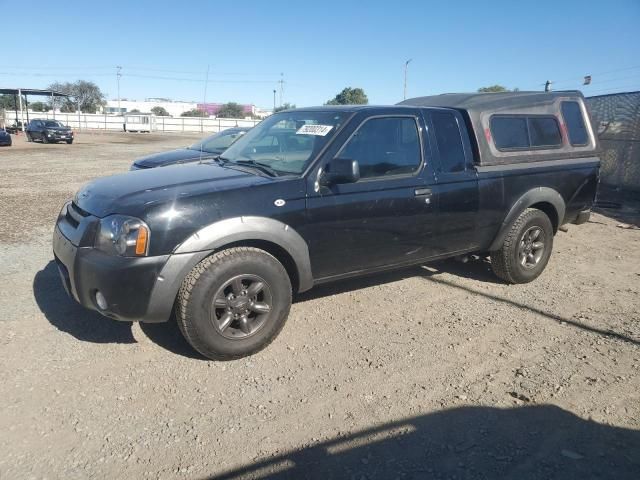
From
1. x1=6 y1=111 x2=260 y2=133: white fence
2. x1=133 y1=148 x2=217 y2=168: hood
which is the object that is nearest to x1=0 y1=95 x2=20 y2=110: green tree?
x1=6 y1=111 x2=260 y2=133: white fence

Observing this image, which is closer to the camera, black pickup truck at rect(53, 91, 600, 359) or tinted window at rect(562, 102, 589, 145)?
black pickup truck at rect(53, 91, 600, 359)

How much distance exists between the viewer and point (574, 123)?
544 centimetres

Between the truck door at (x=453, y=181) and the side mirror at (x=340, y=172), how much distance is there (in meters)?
0.98

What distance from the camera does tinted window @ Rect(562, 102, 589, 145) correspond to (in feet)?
17.6

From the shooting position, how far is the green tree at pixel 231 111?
10294 cm

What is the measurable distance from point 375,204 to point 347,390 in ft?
4.90

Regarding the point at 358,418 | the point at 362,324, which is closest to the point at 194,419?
the point at 358,418

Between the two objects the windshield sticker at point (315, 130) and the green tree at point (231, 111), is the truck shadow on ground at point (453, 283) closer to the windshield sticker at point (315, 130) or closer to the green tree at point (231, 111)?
the windshield sticker at point (315, 130)

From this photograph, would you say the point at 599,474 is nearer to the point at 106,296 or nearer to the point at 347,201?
the point at 347,201

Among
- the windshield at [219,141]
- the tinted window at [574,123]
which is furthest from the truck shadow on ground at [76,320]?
the windshield at [219,141]

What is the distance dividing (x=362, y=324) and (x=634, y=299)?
283 cm

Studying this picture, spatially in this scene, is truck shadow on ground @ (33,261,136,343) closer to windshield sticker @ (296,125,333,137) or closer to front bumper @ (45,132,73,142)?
windshield sticker @ (296,125,333,137)

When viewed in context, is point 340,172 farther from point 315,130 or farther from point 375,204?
point 315,130

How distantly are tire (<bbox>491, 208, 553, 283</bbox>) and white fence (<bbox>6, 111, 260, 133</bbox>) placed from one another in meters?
51.2
